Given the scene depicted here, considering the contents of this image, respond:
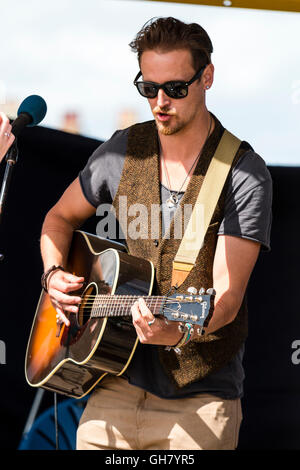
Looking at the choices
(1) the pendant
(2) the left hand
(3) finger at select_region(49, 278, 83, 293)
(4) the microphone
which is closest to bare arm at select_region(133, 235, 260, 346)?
(2) the left hand

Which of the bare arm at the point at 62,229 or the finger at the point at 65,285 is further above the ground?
the bare arm at the point at 62,229

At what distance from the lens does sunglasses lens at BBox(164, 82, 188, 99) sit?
9.53 feet

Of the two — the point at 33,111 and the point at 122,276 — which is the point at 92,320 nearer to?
the point at 122,276

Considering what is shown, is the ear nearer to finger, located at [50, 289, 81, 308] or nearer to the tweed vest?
the tweed vest

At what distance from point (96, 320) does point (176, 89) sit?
101 centimetres

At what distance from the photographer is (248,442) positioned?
4.68m

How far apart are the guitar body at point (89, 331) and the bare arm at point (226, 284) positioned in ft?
0.93

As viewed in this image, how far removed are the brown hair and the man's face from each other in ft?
0.09

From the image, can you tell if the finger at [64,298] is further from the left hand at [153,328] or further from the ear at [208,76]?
the ear at [208,76]

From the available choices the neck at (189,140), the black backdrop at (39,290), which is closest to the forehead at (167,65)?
the neck at (189,140)

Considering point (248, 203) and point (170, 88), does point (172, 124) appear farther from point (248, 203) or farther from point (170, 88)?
point (248, 203)

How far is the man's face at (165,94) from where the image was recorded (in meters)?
2.93

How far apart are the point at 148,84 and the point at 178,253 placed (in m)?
0.69
